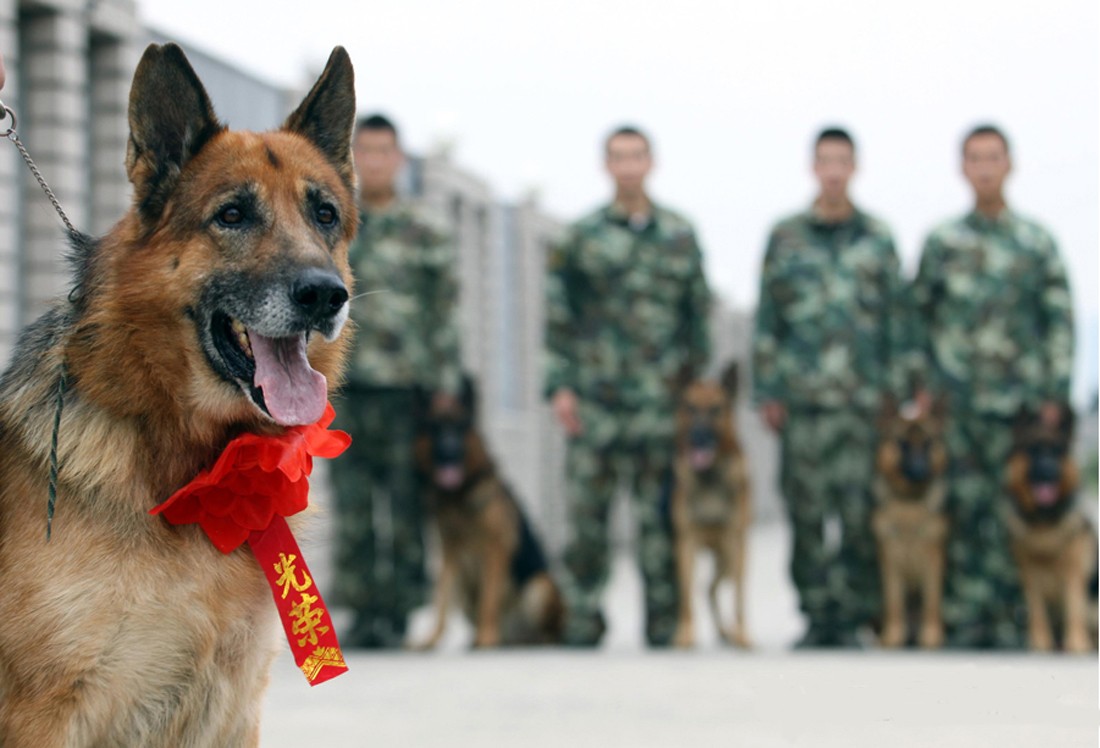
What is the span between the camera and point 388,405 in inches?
280

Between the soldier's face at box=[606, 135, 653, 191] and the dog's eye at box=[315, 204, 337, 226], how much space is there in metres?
4.47

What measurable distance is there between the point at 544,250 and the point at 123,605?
13.1m

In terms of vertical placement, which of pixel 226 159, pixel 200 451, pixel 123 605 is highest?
pixel 226 159

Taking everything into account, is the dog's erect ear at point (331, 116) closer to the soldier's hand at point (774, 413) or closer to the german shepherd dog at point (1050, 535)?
the soldier's hand at point (774, 413)

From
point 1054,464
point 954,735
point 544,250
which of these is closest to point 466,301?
point 544,250

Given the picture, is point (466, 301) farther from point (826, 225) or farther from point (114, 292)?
point (114, 292)

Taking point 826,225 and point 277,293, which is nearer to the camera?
point 277,293

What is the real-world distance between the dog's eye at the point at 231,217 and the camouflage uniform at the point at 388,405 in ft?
14.2

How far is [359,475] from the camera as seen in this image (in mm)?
7004

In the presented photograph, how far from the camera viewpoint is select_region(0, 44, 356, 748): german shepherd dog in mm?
2270

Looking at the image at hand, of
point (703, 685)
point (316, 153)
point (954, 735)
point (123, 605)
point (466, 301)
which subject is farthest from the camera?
point (466, 301)

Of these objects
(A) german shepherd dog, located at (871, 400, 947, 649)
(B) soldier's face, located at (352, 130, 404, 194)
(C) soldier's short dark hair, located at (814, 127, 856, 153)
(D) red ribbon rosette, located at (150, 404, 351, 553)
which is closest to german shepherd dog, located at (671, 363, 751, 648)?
(A) german shepherd dog, located at (871, 400, 947, 649)

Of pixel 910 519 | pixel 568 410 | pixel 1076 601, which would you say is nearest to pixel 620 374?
pixel 568 410

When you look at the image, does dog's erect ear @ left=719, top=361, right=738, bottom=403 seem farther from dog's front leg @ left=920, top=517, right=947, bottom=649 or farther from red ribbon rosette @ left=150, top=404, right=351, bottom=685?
red ribbon rosette @ left=150, top=404, right=351, bottom=685
